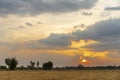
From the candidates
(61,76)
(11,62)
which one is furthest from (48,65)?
(61,76)

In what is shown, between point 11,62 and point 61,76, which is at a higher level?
point 11,62

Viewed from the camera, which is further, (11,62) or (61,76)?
(11,62)

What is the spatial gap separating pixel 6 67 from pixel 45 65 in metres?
22.2

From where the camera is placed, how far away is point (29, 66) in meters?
185

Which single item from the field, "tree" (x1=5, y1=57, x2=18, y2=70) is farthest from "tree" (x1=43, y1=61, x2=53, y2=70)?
the field

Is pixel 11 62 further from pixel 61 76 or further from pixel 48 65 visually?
pixel 61 76

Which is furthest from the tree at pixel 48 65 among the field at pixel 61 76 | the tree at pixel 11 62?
the field at pixel 61 76

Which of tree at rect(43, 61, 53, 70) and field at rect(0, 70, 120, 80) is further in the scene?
tree at rect(43, 61, 53, 70)

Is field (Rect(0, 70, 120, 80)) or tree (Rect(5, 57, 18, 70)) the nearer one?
field (Rect(0, 70, 120, 80))

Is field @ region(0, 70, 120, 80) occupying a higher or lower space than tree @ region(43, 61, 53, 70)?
lower

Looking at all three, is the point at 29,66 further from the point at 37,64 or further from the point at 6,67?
the point at 6,67

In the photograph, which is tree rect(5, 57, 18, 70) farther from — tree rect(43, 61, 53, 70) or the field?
the field

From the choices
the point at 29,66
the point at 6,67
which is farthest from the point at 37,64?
the point at 6,67

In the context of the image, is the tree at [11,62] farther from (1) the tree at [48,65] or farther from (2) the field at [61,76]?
(2) the field at [61,76]
